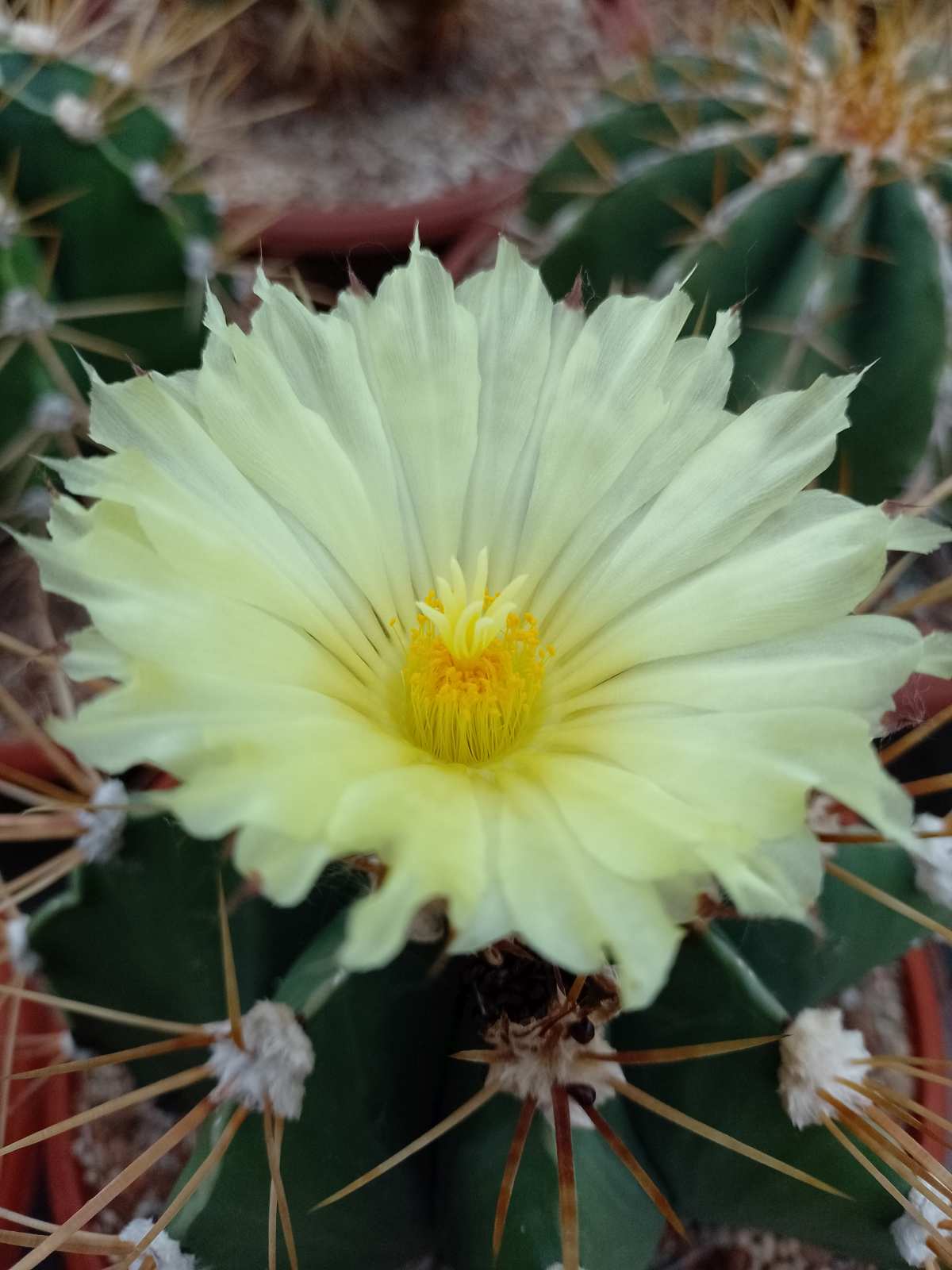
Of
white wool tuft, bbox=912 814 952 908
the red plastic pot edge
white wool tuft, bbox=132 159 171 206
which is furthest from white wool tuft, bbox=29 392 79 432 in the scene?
white wool tuft, bbox=912 814 952 908

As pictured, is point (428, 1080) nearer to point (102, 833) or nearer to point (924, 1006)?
point (102, 833)

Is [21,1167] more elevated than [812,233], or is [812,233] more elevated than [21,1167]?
[812,233]

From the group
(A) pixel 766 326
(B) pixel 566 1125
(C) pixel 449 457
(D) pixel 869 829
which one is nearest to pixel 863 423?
(A) pixel 766 326

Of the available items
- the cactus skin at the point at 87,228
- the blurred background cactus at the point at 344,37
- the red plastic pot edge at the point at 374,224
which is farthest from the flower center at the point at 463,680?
the blurred background cactus at the point at 344,37

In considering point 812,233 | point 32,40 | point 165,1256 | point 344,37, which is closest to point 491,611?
point 165,1256

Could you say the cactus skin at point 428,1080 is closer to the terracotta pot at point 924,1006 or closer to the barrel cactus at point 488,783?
the barrel cactus at point 488,783

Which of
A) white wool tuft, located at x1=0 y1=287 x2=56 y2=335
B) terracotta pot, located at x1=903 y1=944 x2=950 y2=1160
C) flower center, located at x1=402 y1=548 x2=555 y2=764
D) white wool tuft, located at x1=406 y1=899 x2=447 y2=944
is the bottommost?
white wool tuft, located at x1=406 y1=899 x2=447 y2=944

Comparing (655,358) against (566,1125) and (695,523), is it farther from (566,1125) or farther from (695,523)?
(566,1125)

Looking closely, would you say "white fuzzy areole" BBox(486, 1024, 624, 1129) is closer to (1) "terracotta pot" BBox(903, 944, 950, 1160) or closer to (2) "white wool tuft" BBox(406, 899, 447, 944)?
(2) "white wool tuft" BBox(406, 899, 447, 944)

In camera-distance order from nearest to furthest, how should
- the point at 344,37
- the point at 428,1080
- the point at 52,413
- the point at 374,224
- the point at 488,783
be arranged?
the point at 488,783, the point at 428,1080, the point at 52,413, the point at 374,224, the point at 344,37

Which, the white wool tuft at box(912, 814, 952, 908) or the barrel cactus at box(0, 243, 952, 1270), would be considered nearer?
the barrel cactus at box(0, 243, 952, 1270)
